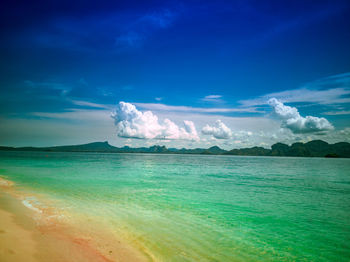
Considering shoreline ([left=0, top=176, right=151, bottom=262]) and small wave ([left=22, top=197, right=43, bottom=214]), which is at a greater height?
shoreline ([left=0, top=176, right=151, bottom=262])

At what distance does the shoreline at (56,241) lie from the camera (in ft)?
22.6

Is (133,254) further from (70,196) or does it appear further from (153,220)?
(70,196)

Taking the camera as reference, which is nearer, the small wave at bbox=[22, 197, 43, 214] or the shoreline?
the shoreline

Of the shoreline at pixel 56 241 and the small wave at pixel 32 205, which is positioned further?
the small wave at pixel 32 205

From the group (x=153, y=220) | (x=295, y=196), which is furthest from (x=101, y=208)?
(x=295, y=196)

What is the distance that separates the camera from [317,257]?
8.91 meters

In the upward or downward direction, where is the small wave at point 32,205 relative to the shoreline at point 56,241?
downward

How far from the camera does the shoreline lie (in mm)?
6891

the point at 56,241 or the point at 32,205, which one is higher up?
the point at 56,241

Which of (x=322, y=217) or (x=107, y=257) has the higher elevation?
(x=107, y=257)

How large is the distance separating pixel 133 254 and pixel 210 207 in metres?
10.1

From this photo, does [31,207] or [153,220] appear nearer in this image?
[153,220]

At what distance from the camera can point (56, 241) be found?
8.27m

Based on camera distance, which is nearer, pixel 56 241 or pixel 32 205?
pixel 56 241
